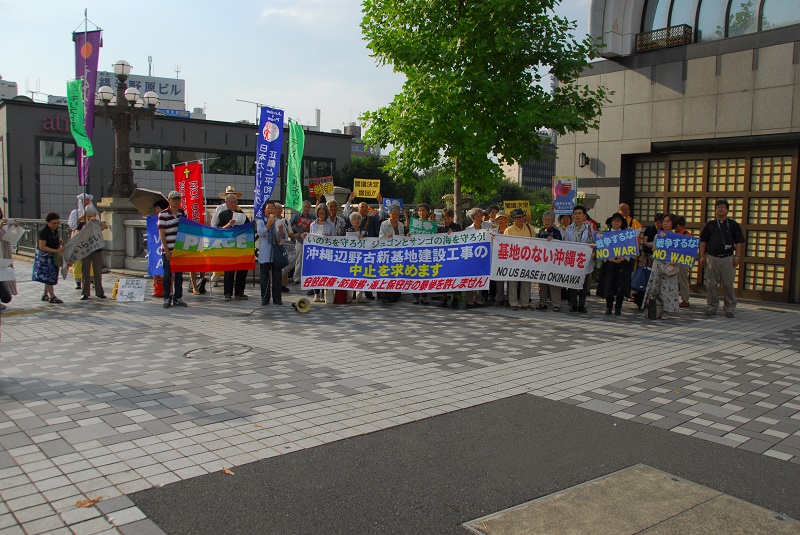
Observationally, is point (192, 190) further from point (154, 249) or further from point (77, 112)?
point (77, 112)

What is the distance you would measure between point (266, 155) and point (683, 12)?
10093mm

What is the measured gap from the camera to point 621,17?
15.7m

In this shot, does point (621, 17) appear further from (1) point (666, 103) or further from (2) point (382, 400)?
(2) point (382, 400)

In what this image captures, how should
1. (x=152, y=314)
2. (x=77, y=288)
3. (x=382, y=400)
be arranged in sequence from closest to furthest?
(x=382, y=400), (x=152, y=314), (x=77, y=288)

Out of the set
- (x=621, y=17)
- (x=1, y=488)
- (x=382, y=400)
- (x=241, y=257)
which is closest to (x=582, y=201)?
(x=621, y=17)

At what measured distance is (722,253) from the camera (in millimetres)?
11922

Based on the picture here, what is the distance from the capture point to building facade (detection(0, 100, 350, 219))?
144ft

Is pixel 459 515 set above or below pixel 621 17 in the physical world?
below

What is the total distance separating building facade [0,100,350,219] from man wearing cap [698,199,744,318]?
37530 millimetres

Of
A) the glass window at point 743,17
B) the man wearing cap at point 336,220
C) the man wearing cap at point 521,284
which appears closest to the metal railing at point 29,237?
the man wearing cap at point 336,220

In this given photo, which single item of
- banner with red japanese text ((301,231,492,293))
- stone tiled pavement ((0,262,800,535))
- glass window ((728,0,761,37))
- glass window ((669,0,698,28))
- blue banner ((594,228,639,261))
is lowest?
stone tiled pavement ((0,262,800,535))

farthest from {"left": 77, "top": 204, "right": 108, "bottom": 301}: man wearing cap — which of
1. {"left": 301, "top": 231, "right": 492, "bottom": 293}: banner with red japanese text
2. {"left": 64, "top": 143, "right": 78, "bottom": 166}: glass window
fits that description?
{"left": 64, "top": 143, "right": 78, "bottom": 166}: glass window

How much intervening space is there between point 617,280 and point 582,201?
4894 mm

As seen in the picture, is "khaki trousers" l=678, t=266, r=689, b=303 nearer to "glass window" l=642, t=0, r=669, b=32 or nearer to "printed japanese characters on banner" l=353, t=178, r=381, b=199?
"glass window" l=642, t=0, r=669, b=32
